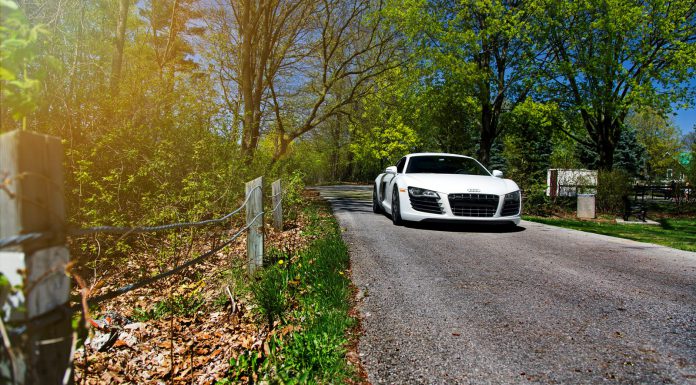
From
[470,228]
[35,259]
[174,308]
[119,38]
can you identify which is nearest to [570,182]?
[470,228]

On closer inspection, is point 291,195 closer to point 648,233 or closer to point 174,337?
point 174,337

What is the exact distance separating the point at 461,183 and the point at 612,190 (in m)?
11.3

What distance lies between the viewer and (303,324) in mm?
3488

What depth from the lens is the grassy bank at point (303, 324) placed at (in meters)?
2.78

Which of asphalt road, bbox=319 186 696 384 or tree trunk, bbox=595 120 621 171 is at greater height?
tree trunk, bbox=595 120 621 171

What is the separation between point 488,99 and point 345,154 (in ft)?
89.7

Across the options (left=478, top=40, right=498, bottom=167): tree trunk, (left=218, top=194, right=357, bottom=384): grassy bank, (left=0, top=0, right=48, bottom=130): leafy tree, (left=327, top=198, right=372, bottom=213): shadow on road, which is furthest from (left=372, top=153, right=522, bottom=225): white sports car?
(left=478, top=40, right=498, bottom=167): tree trunk

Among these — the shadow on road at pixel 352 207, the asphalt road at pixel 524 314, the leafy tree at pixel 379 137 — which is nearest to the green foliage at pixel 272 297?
the asphalt road at pixel 524 314

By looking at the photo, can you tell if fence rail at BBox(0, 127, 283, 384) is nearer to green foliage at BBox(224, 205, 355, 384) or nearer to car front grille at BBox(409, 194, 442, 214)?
green foliage at BBox(224, 205, 355, 384)

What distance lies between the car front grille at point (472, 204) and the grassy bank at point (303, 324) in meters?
3.31

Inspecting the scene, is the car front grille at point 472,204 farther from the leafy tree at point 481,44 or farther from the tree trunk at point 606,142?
the tree trunk at point 606,142

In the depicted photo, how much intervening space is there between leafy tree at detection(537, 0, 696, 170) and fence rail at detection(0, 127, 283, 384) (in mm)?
21653

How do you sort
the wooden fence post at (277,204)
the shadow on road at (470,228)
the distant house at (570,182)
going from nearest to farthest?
the wooden fence post at (277,204) → the shadow on road at (470,228) → the distant house at (570,182)

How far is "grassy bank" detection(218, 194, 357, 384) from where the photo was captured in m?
2.78
